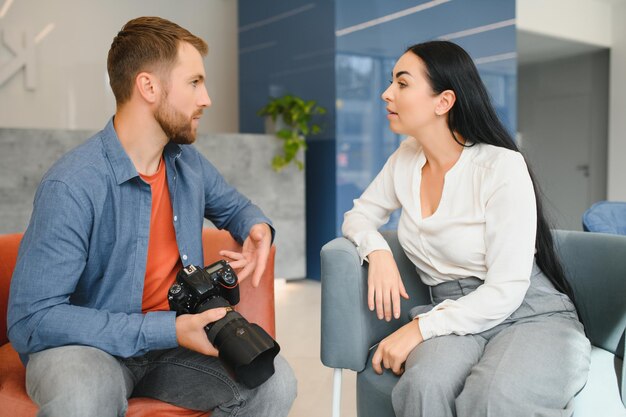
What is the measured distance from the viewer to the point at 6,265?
1458 mm

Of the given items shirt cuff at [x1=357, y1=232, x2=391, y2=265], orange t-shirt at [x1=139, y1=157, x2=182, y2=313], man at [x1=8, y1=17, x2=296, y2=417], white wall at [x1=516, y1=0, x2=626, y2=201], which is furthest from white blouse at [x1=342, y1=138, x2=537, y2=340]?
white wall at [x1=516, y1=0, x2=626, y2=201]

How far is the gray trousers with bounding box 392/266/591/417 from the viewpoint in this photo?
3.96ft

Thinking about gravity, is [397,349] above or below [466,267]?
below

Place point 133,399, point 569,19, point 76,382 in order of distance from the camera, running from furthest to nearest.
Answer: point 569,19 < point 133,399 < point 76,382

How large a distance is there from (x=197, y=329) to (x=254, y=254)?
39cm

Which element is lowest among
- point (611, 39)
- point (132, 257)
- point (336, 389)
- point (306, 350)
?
point (306, 350)

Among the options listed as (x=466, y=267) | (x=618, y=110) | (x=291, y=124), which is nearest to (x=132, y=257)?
(x=466, y=267)

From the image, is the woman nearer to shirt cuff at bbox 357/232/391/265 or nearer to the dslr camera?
shirt cuff at bbox 357/232/391/265

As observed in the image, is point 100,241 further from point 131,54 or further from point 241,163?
point 241,163

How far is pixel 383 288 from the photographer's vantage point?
1.50 m

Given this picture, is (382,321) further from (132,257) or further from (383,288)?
(132,257)

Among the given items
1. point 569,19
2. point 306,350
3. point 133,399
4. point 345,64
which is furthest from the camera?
point 569,19

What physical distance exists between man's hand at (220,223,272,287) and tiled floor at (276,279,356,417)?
832 millimetres

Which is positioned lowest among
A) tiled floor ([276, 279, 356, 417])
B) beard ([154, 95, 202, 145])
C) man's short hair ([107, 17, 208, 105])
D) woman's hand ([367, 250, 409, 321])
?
tiled floor ([276, 279, 356, 417])
